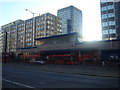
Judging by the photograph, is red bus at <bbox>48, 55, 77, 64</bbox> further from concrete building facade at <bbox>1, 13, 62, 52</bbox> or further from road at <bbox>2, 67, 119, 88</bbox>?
concrete building facade at <bbox>1, 13, 62, 52</bbox>

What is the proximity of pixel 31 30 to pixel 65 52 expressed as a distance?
249ft

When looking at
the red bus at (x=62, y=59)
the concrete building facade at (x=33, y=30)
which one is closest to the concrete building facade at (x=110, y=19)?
the red bus at (x=62, y=59)

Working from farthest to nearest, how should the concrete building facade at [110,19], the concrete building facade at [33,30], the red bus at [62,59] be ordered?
1. the concrete building facade at [33,30]
2. the concrete building facade at [110,19]
3. the red bus at [62,59]

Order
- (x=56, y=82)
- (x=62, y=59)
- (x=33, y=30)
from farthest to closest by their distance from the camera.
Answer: (x=33, y=30), (x=62, y=59), (x=56, y=82)

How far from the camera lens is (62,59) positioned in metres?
44.4

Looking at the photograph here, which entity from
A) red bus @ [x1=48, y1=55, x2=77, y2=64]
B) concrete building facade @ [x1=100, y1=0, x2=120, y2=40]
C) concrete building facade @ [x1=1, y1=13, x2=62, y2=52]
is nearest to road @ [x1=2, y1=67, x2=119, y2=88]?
red bus @ [x1=48, y1=55, x2=77, y2=64]

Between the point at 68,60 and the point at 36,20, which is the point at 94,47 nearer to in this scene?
the point at 68,60

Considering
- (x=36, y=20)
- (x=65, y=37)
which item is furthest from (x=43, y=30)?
(x=65, y=37)

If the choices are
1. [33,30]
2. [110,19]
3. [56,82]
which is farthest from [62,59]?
[33,30]

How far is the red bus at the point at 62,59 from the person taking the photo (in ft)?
138

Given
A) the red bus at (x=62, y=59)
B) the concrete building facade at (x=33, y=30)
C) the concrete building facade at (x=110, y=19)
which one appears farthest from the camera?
the concrete building facade at (x=33, y=30)

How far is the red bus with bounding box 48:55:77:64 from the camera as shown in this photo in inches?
1656

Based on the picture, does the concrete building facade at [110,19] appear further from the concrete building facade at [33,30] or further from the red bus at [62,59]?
the concrete building facade at [33,30]

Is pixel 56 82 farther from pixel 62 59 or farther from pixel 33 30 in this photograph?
pixel 33 30
